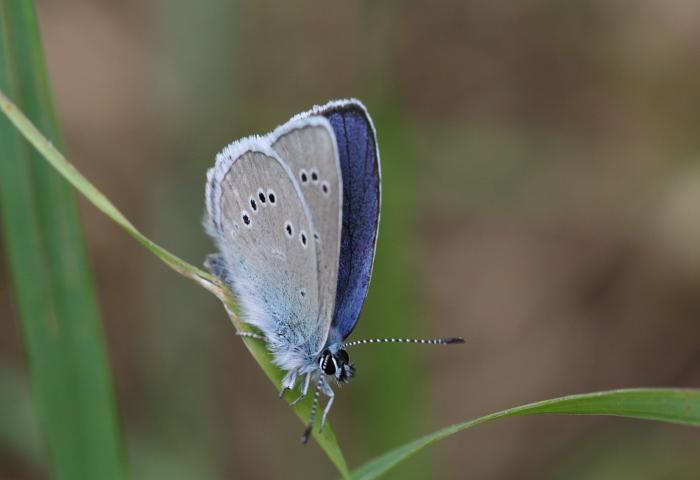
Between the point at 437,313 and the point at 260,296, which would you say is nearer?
the point at 260,296

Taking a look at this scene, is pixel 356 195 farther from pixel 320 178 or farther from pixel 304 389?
pixel 304 389

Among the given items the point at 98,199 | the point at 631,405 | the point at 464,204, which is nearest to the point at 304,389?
the point at 98,199

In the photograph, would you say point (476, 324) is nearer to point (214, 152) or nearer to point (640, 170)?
point (640, 170)

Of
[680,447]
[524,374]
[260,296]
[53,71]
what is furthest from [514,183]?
[53,71]

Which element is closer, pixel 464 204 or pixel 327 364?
pixel 327 364

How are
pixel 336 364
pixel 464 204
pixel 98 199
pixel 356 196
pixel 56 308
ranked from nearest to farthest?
pixel 98 199, pixel 56 308, pixel 356 196, pixel 336 364, pixel 464 204

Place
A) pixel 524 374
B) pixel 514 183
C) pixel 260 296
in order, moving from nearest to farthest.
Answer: pixel 260 296 → pixel 514 183 → pixel 524 374

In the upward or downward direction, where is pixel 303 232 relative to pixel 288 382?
upward
